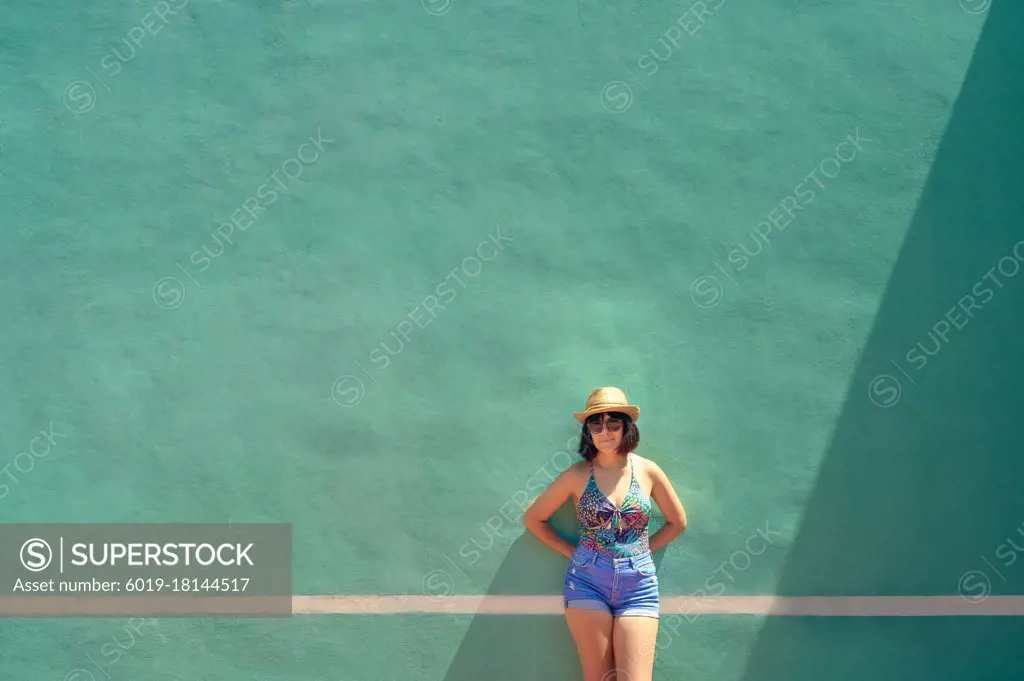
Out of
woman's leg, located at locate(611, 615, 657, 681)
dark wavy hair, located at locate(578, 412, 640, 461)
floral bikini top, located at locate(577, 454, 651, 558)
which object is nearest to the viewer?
woman's leg, located at locate(611, 615, 657, 681)

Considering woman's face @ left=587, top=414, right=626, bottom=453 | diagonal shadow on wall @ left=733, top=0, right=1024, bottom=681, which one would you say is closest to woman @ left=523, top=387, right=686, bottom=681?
woman's face @ left=587, top=414, right=626, bottom=453

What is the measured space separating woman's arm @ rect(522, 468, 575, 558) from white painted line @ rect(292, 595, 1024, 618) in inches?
16.3

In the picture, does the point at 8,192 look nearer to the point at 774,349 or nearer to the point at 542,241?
the point at 542,241

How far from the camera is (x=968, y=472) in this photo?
6.11 m

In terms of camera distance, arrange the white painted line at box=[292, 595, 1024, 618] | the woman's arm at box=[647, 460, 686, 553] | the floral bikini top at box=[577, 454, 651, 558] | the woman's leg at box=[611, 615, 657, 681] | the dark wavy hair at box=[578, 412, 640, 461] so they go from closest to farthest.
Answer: the woman's leg at box=[611, 615, 657, 681]
the floral bikini top at box=[577, 454, 651, 558]
the dark wavy hair at box=[578, 412, 640, 461]
the woman's arm at box=[647, 460, 686, 553]
the white painted line at box=[292, 595, 1024, 618]

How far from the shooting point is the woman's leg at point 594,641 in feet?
17.7

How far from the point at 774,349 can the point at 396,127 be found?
9.04ft

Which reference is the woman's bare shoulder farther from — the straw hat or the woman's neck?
the straw hat

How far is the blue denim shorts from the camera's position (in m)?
5.40

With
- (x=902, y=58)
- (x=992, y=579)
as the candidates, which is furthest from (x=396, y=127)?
(x=992, y=579)

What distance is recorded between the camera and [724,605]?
6.00 meters

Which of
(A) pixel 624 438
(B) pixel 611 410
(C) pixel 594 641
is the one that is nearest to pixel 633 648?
(C) pixel 594 641

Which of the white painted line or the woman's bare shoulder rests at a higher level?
the woman's bare shoulder

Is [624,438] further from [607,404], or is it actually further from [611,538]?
[611,538]
